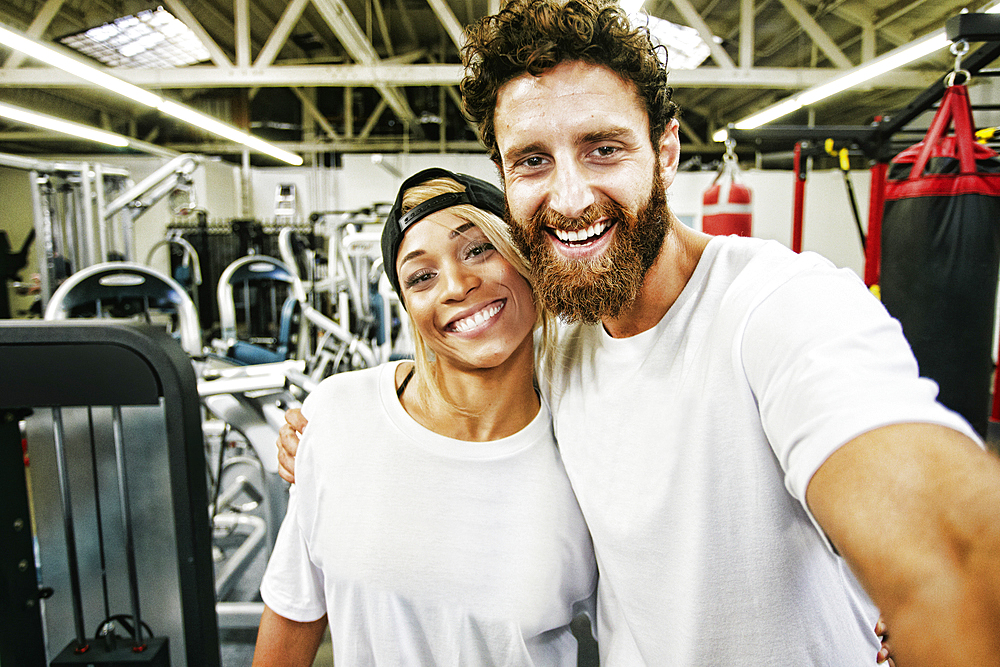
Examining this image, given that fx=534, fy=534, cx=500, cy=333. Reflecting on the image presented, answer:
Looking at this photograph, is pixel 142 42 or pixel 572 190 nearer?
pixel 572 190

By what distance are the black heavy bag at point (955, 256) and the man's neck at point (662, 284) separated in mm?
1383

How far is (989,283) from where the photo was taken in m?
1.79

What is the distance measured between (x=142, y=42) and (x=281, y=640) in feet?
27.0

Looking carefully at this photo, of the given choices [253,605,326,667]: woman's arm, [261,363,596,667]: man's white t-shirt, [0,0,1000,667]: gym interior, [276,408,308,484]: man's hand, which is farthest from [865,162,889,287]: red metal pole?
[253,605,326,667]: woman's arm

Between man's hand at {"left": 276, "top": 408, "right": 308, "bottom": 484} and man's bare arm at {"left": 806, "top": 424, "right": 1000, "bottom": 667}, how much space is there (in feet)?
3.45

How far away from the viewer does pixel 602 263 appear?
0.95m

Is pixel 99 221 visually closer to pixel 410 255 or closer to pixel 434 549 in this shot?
pixel 410 255

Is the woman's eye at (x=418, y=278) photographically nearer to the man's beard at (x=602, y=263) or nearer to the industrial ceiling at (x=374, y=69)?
the man's beard at (x=602, y=263)

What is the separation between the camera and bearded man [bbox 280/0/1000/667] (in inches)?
20.6

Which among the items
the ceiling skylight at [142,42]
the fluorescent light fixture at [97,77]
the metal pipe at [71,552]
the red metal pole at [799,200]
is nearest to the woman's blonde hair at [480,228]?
the metal pipe at [71,552]

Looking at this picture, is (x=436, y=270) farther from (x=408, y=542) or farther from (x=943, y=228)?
(x=943, y=228)

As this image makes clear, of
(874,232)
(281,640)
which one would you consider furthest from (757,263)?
(874,232)

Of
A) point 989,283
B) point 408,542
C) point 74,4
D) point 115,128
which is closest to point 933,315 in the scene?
point 989,283

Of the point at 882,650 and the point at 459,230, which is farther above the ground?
the point at 459,230
